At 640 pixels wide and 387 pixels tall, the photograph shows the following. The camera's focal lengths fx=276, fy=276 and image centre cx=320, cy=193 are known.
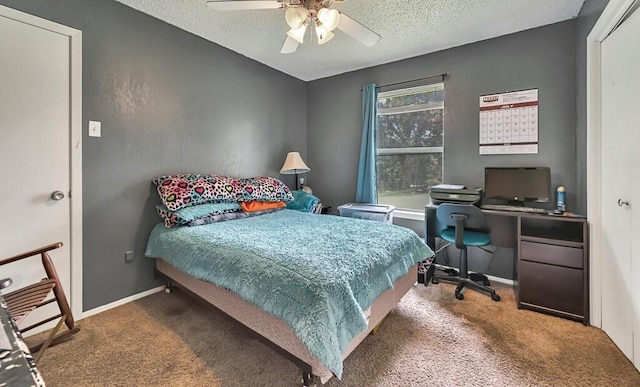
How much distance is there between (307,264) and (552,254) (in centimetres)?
202

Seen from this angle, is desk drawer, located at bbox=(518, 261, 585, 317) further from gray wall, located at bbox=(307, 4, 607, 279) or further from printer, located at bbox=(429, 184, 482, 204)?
printer, located at bbox=(429, 184, 482, 204)

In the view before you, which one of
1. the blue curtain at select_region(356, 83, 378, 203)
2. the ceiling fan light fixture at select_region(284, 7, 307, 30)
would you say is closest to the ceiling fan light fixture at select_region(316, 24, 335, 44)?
the ceiling fan light fixture at select_region(284, 7, 307, 30)

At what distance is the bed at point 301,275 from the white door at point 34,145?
0.67 meters

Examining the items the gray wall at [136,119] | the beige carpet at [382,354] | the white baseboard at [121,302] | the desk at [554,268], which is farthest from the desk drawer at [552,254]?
the white baseboard at [121,302]

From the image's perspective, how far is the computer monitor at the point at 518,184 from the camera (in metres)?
2.47

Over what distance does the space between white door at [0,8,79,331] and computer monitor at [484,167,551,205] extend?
3600 mm

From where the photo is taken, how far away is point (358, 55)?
3221mm

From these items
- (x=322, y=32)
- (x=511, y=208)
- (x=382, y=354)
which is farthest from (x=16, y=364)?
(x=511, y=208)

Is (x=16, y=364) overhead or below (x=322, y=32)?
below

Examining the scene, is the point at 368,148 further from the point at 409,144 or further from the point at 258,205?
the point at 258,205

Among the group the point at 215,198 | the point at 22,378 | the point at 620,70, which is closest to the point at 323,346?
the point at 22,378

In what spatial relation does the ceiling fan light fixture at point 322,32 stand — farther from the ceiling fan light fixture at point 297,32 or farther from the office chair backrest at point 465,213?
the office chair backrest at point 465,213

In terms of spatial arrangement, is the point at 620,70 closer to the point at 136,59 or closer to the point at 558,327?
the point at 558,327

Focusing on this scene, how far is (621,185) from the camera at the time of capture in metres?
1.74
